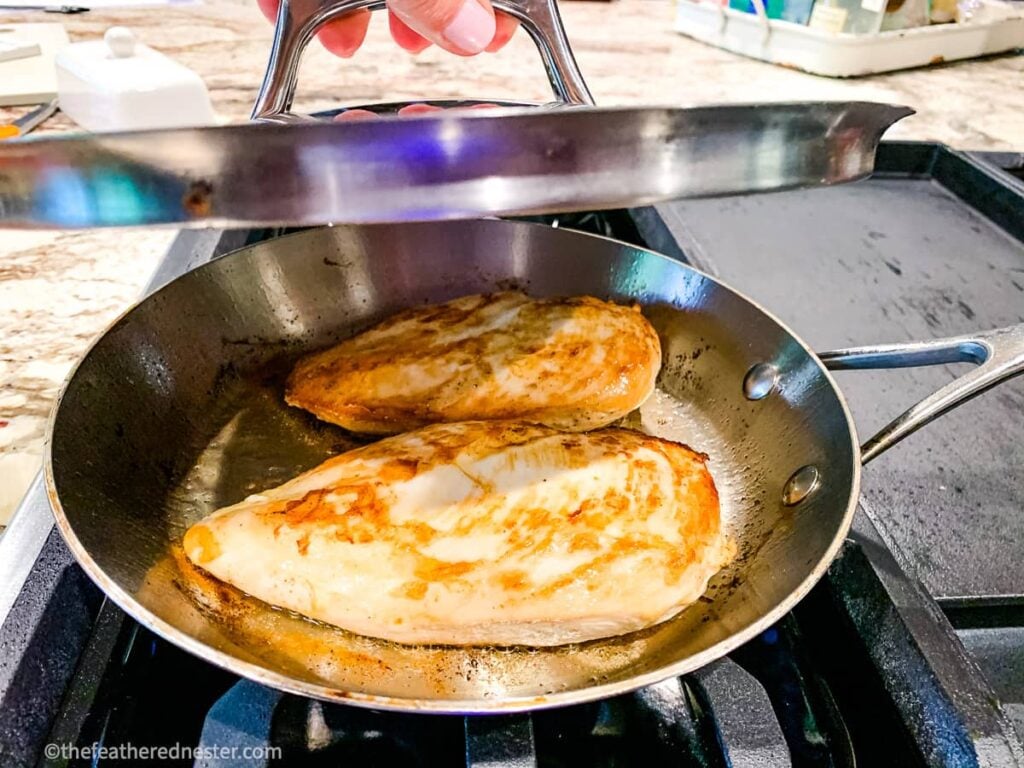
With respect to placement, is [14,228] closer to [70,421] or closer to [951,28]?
[70,421]

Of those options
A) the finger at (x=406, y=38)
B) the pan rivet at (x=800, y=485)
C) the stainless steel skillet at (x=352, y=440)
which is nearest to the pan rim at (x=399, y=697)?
the stainless steel skillet at (x=352, y=440)

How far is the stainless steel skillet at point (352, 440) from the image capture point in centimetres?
56

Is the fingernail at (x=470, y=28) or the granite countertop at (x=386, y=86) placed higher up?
the fingernail at (x=470, y=28)

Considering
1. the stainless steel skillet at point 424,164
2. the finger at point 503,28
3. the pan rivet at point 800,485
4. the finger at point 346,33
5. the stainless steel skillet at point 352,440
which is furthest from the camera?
the finger at point 346,33

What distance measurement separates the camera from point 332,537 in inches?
24.4

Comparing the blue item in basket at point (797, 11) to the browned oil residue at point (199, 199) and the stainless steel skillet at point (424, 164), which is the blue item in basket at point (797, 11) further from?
the browned oil residue at point (199, 199)

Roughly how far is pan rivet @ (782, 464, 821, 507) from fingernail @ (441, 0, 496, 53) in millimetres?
541

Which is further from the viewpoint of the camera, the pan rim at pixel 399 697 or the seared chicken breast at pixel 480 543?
the seared chicken breast at pixel 480 543

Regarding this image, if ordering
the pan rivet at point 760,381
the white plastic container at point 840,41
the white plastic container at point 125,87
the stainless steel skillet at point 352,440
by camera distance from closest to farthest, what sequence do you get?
the stainless steel skillet at point 352,440
the pan rivet at point 760,381
the white plastic container at point 125,87
the white plastic container at point 840,41

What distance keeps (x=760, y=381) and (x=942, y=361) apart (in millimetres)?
180

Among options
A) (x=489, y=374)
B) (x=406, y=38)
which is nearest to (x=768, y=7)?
(x=406, y=38)

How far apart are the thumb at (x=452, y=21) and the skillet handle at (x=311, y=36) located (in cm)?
15

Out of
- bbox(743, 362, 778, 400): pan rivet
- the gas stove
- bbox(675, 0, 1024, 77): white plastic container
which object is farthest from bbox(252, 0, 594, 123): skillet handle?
bbox(675, 0, 1024, 77): white plastic container

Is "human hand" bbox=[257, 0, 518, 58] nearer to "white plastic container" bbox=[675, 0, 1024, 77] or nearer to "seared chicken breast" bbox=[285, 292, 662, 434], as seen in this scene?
"seared chicken breast" bbox=[285, 292, 662, 434]
